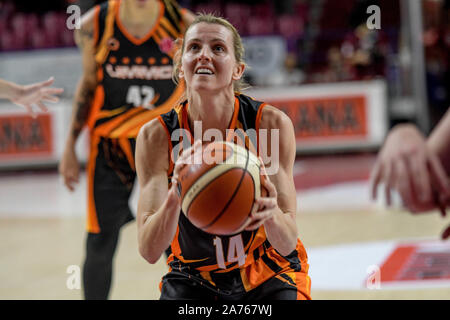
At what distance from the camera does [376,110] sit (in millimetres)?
10555

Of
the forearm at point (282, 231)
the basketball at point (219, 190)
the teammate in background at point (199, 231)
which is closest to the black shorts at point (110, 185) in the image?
the teammate in background at point (199, 231)

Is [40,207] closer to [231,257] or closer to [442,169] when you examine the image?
[231,257]

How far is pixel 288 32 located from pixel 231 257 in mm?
11524

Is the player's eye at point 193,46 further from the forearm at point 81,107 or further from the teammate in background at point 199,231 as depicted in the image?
the forearm at point 81,107

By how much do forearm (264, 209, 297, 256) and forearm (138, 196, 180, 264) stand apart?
1.01 feet

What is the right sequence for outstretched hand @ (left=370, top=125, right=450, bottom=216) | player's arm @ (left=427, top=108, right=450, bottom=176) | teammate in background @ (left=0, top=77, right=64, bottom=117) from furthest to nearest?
teammate in background @ (left=0, top=77, right=64, bottom=117), player's arm @ (left=427, top=108, right=450, bottom=176), outstretched hand @ (left=370, top=125, right=450, bottom=216)

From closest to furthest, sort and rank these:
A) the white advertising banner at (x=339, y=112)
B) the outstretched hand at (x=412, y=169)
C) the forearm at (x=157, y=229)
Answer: the outstretched hand at (x=412, y=169) → the forearm at (x=157, y=229) → the white advertising banner at (x=339, y=112)

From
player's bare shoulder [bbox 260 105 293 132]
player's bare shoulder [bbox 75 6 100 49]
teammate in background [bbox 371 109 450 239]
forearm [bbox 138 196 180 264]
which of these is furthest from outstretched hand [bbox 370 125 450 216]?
player's bare shoulder [bbox 75 6 100 49]

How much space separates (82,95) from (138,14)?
549 mm

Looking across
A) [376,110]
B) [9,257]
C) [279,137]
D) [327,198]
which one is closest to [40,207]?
[9,257]

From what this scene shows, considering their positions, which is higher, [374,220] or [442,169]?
[442,169]

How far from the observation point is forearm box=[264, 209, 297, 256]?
6.80ft

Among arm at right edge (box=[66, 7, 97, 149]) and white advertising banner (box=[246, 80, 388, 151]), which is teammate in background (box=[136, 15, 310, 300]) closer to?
arm at right edge (box=[66, 7, 97, 149])

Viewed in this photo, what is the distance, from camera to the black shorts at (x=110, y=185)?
3395 millimetres
